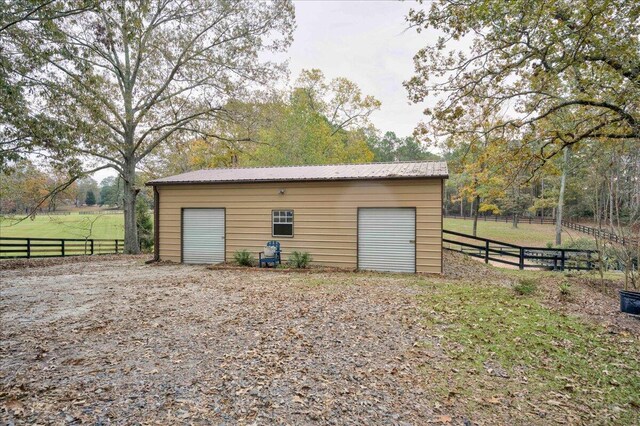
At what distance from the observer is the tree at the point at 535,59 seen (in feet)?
20.1

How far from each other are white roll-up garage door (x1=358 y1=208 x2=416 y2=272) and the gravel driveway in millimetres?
2743

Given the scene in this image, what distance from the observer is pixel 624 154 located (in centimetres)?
717

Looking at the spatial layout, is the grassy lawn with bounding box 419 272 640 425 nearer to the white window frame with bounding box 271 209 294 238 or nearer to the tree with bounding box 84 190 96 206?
the white window frame with bounding box 271 209 294 238

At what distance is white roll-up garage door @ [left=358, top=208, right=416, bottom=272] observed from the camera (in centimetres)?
977

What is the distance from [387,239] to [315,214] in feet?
7.82

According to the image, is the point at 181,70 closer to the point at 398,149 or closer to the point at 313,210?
the point at 313,210

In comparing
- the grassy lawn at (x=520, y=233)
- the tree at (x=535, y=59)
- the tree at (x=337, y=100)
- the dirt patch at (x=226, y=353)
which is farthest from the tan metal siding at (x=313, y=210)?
the grassy lawn at (x=520, y=233)

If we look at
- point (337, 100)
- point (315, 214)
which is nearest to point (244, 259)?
point (315, 214)

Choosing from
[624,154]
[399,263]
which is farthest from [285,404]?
[624,154]

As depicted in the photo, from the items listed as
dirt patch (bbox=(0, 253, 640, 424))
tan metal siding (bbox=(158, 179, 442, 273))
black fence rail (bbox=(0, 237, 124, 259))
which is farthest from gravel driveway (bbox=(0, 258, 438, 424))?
black fence rail (bbox=(0, 237, 124, 259))

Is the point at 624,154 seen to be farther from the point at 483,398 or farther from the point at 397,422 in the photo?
the point at 397,422

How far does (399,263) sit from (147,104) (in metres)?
12.8

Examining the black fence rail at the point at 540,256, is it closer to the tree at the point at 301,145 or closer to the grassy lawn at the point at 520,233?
the tree at the point at 301,145

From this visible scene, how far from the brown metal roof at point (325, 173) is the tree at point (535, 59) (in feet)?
4.37
